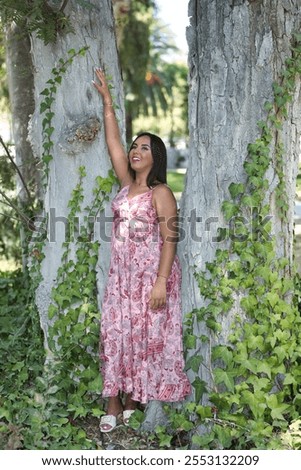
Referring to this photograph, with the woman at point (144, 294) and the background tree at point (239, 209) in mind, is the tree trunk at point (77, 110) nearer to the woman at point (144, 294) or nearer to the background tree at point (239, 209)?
the woman at point (144, 294)

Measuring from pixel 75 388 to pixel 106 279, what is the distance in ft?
2.36

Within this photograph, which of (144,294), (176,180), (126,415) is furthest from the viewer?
(176,180)

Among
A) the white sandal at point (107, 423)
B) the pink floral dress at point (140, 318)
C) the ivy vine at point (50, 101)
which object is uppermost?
the ivy vine at point (50, 101)

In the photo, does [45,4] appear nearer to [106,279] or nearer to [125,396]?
[106,279]

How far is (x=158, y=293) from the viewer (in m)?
4.22

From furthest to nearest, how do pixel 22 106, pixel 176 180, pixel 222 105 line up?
pixel 176 180 < pixel 22 106 < pixel 222 105

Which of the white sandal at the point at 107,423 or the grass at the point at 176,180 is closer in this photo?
the white sandal at the point at 107,423

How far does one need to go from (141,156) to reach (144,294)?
826mm

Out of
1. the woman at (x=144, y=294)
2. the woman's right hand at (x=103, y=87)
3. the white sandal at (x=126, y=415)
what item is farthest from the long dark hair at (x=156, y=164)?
the white sandal at (x=126, y=415)

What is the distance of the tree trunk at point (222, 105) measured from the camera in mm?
4145

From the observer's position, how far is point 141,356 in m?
4.38

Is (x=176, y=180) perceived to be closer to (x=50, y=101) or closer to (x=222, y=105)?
(x=50, y=101)

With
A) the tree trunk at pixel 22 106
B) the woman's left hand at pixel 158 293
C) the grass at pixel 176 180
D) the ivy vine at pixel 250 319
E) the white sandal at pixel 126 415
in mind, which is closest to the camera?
the ivy vine at pixel 250 319

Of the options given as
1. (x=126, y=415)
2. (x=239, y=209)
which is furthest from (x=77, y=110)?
(x=126, y=415)
